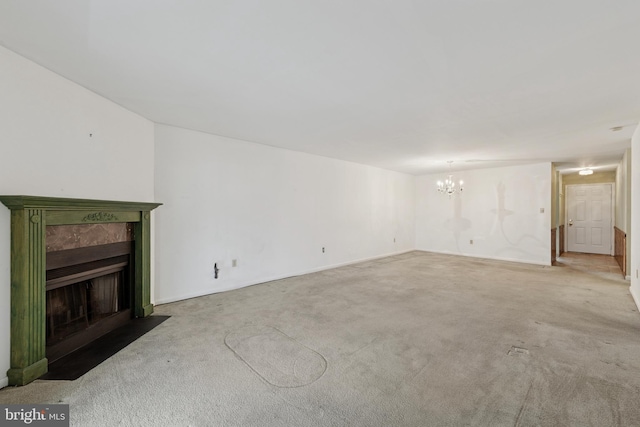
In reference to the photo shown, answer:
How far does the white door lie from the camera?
7.46 m

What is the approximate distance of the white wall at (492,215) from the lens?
625 cm

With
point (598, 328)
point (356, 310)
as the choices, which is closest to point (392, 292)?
point (356, 310)

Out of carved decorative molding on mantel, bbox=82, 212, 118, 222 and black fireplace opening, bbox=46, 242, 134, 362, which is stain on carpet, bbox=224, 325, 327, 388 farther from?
carved decorative molding on mantel, bbox=82, 212, 118, 222

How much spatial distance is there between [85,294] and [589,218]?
1131 cm

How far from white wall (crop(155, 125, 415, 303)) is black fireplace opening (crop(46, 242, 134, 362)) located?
55 centimetres

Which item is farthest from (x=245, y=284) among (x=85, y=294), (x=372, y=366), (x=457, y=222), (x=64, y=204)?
(x=457, y=222)

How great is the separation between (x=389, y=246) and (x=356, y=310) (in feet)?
14.3

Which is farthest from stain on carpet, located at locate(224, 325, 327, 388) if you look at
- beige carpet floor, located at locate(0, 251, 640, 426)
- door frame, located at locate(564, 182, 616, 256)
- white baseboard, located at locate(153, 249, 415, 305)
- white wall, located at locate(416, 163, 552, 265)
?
door frame, located at locate(564, 182, 616, 256)

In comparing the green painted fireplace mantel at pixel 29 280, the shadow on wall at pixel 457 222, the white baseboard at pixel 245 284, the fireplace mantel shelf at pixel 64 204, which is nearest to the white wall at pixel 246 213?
the white baseboard at pixel 245 284

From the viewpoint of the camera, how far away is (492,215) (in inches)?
273

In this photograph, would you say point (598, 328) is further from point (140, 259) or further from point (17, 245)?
point (17, 245)

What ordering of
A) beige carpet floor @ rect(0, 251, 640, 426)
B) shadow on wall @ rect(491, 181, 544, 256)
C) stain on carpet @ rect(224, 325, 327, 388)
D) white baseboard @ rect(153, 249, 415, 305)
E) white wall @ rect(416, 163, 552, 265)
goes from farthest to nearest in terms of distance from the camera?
shadow on wall @ rect(491, 181, 544, 256), white wall @ rect(416, 163, 552, 265), white baseboard @ rect(153, 249, 415, 305), stain on carpet @ rect(224, 325, 327, 388), beige carpet floor @ rect(0, 251, 640, 426)

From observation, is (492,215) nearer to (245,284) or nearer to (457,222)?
(457,222)

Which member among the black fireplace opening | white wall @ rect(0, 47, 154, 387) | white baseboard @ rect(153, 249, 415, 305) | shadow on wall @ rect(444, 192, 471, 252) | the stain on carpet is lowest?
the stain on carpet
